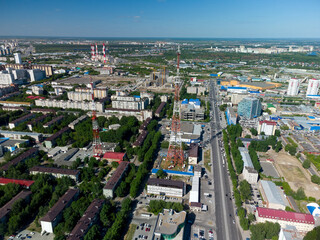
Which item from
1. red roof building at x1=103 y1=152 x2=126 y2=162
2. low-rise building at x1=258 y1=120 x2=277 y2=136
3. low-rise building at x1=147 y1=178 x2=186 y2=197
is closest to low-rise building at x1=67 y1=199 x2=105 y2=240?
low-rise building at x1=147 y1=178 x2=186 y2=197

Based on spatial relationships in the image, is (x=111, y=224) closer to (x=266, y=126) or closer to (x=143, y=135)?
(x=143, y=135)

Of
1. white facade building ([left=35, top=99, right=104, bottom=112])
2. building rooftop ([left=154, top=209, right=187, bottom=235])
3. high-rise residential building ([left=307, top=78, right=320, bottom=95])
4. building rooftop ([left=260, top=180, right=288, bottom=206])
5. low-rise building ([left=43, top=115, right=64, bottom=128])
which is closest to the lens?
building rooftop ([left=154, top=209, right=187, bottom=235])

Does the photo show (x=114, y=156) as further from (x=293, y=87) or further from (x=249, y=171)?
(x=293, y=87)

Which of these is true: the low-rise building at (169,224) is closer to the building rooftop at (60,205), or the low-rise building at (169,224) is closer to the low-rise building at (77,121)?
the building rooftop at (60,205)

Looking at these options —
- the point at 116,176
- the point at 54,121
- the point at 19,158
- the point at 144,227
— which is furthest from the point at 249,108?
the point at 19,158

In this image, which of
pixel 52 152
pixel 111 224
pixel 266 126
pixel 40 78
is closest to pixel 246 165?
pixel 266 126

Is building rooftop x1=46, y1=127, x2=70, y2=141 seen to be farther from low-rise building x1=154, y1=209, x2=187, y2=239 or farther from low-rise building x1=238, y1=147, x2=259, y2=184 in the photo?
low-rise building x1=238, y1=147, x2=259, y2=184
